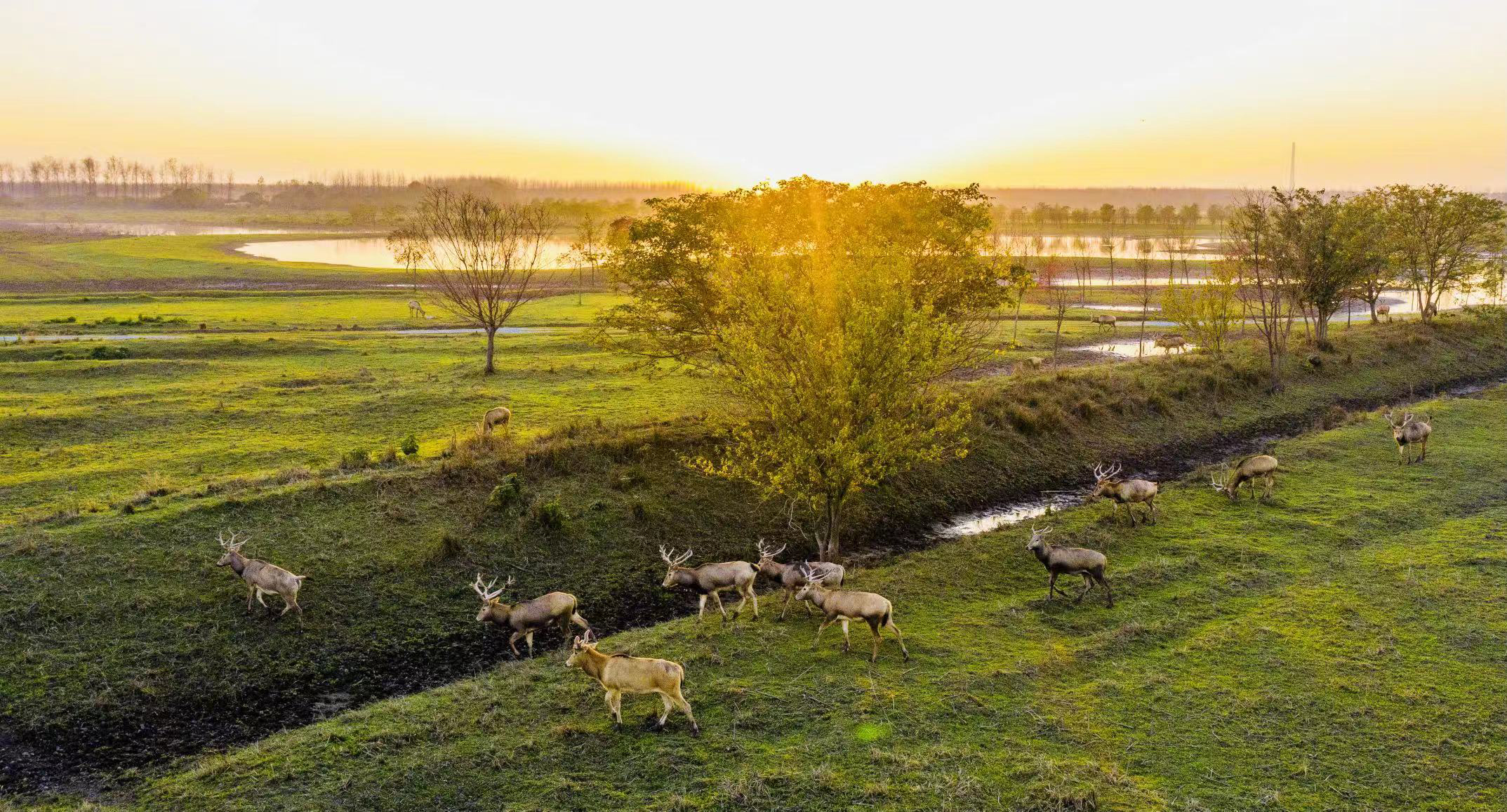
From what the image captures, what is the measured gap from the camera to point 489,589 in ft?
67.7

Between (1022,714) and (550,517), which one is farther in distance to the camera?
(550,517)

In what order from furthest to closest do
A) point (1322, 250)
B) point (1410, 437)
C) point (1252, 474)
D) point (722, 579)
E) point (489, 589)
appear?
1. point (1322, 250)
2. point (1410, 437)
3. point (1252, 474)
4. point (489, 589)
5. point (722, 579)

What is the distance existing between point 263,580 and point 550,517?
23.7 feet

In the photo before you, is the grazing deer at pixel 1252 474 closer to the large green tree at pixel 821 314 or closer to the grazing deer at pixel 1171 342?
the large green tree at pixel 821 314

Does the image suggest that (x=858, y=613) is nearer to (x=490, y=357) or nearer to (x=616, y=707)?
(x=616, y=707)

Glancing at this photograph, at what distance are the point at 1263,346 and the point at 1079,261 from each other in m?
69.7

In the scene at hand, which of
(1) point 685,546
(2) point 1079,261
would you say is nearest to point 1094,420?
(1) point 685,546

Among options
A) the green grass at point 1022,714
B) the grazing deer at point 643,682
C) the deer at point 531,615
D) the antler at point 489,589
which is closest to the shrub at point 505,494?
the antler at point 489,589

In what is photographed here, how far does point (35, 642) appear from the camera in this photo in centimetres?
1741

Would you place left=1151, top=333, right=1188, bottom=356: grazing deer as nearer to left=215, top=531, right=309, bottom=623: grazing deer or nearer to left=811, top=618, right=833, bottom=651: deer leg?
left=811, top=618, right=833, bottom=651: deer leg

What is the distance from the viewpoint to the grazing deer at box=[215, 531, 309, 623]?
1905 centimetres

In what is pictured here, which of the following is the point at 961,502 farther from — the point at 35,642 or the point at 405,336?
the point at 405,336

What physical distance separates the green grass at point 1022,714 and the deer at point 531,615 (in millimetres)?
1313

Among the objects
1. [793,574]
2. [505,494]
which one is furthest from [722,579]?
[505,494]
